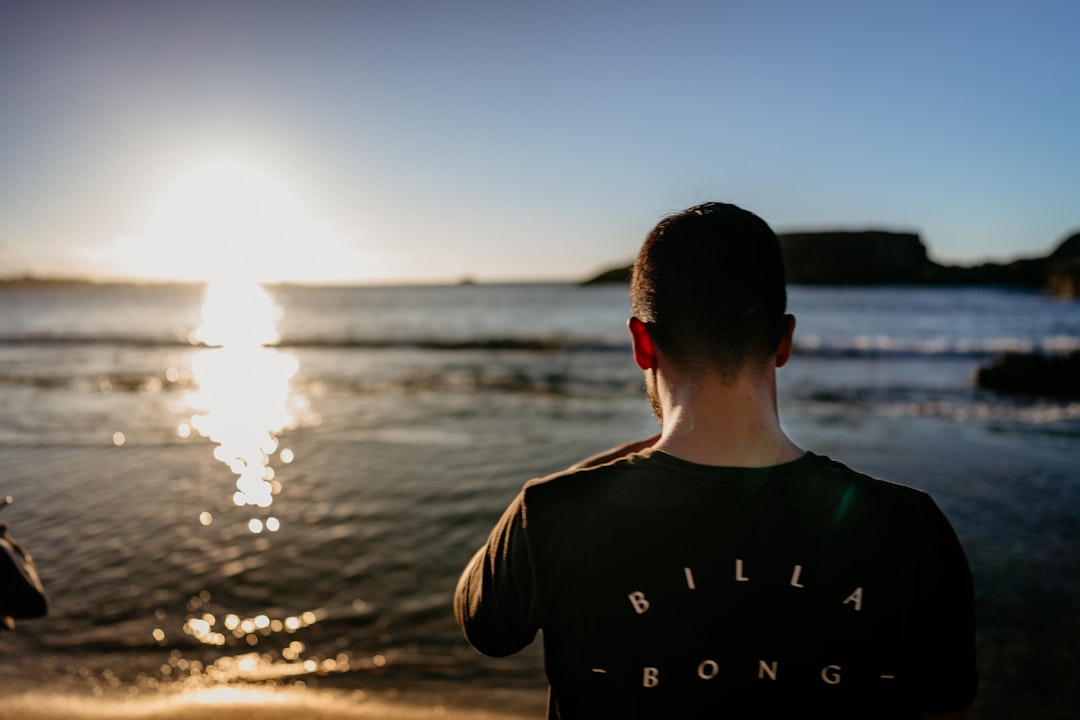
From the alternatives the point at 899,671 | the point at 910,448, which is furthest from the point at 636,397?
the point at 899,671

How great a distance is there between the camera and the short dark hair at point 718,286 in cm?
135

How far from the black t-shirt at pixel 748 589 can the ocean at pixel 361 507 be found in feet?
9.18

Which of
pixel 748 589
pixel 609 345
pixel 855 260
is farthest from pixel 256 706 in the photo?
pixel 855 260

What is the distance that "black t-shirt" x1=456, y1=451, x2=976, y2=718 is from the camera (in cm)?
127

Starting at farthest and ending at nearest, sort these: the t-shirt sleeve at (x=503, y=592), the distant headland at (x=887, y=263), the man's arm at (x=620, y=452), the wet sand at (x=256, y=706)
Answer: the distant headland at (x=887, y=263)
the wet sand at (x=256, y=706)
the man's arm at (x=620, y=452)
the t-shirt sleeve at (x=503, y=592)

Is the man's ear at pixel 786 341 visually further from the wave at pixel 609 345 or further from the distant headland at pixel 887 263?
the distant headland at pixel 887 263

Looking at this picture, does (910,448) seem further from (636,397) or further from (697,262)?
(697,262)

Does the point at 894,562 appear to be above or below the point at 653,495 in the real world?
below

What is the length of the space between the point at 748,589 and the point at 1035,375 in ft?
57.3

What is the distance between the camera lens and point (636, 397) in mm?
14922

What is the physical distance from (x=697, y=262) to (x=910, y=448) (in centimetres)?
978

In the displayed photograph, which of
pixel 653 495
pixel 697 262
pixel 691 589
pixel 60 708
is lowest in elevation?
pixel 60 708

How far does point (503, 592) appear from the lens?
146 centimetres

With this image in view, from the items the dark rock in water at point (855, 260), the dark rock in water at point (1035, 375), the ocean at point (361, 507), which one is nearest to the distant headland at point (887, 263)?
the dark rock in water at point (855, 260)
